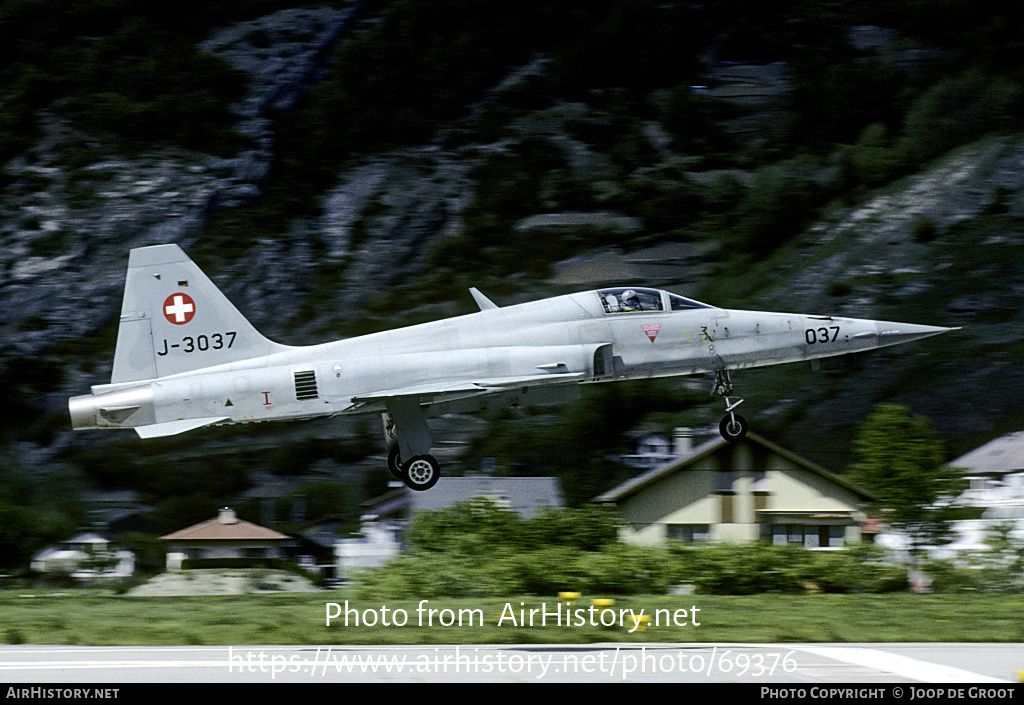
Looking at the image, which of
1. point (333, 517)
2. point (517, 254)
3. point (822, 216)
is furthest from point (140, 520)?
point (822, 216)

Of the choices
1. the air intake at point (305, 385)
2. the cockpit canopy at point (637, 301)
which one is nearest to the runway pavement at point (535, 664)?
the air intake at point (305, 385)

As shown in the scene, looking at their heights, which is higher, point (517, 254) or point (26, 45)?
point (26, 45)

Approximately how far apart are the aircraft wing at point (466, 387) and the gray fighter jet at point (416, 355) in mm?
25

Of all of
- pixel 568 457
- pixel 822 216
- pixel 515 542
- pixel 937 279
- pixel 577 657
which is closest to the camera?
pixel 577 657

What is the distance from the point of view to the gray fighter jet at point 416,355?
869 inches

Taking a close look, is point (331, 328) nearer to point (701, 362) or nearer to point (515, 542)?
point (515, 542)

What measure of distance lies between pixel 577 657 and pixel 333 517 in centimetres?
4893

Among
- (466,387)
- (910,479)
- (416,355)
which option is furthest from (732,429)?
(910,479)

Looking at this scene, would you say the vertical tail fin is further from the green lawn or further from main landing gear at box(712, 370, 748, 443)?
main landing gear at box(712, 370, 748, 443)

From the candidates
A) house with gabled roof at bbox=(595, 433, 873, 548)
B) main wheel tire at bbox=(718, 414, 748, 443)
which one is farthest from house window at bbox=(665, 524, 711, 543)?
main wheel tire at bbox=(718, 414, 748, 443)

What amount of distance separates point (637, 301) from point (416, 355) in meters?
4.44

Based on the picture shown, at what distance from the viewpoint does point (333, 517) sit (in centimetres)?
6444

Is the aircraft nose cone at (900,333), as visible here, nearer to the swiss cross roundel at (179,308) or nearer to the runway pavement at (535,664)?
the runway pavement at (535,664)

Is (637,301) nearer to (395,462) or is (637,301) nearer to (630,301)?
(630,301)
